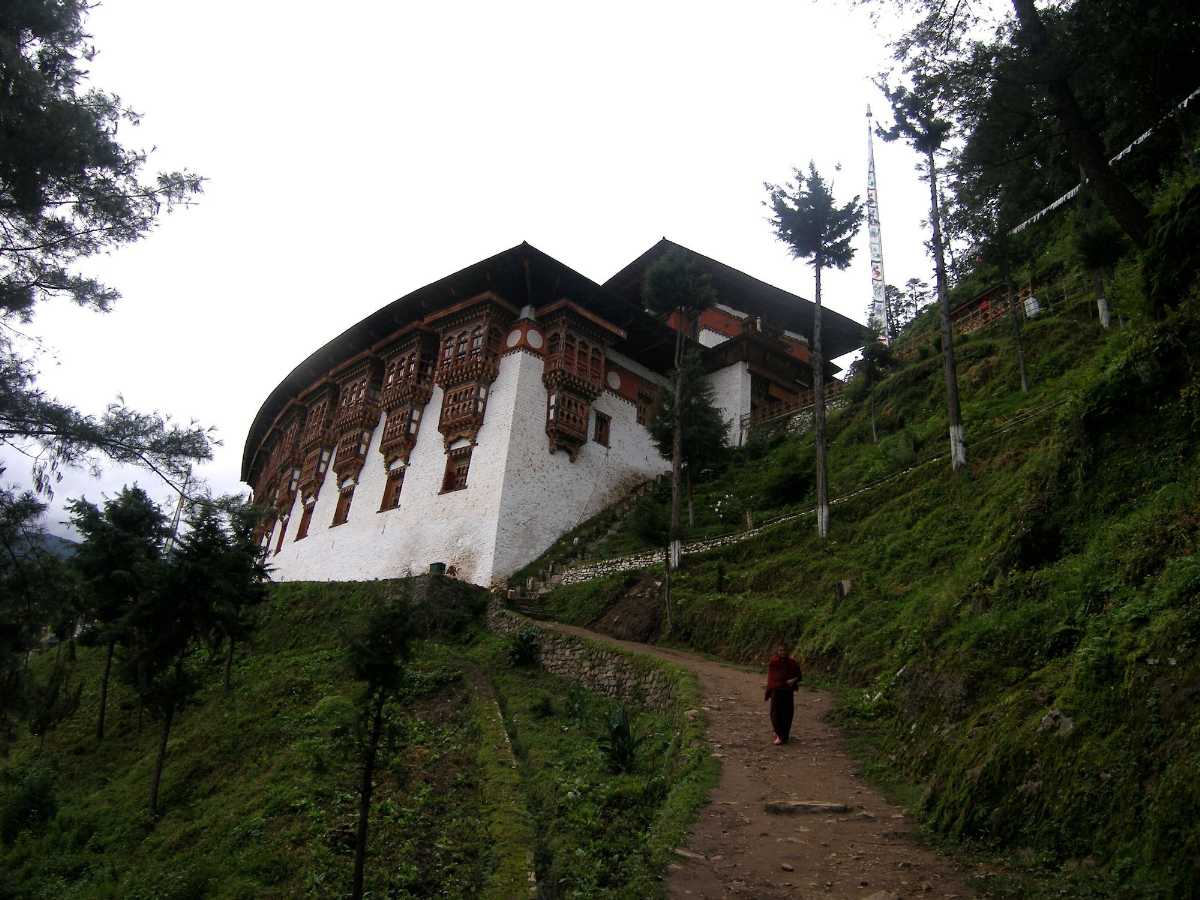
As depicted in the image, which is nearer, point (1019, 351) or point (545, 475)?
point (1019, 351)

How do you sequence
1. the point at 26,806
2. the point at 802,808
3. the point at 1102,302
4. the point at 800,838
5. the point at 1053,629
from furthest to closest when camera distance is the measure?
the point at 1102,302, the point at 26,806, the point at 802,808, the point at 1053,629, the point at 800,838

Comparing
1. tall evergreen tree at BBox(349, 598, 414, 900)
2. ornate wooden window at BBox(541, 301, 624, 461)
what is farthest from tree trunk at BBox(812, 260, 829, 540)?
tall evergreen tree at BBox(349, 598, 414, 900)

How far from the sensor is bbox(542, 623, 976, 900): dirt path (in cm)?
620

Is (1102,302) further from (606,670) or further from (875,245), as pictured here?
(875,245)

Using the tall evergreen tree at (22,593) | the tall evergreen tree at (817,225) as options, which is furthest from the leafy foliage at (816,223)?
the tall evergreen tree at (22,593)

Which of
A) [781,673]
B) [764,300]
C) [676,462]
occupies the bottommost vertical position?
[781,673]

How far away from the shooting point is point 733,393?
39.1m

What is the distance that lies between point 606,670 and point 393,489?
62.3ft

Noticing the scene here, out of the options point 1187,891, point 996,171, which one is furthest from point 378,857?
point 996,171

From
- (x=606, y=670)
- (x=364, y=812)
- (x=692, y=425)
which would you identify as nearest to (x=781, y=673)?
(x=364, y=812)

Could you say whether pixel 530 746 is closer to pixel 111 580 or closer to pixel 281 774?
pixel 281 774

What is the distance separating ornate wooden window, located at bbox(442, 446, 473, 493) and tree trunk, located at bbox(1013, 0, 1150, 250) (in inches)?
903

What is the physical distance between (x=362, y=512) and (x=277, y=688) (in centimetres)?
1653

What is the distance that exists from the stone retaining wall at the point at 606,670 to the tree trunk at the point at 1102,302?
18.3 meters
